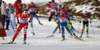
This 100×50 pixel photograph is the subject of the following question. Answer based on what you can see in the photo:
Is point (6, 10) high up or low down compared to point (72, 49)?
up

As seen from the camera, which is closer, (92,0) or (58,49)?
(58,49)

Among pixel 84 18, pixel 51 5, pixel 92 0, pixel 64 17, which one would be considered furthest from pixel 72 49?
pixel 92 0

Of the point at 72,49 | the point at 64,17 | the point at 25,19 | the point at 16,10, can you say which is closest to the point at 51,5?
the point at 16,10

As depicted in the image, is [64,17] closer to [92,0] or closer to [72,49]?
[72,49]

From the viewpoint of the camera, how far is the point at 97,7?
30.6 m

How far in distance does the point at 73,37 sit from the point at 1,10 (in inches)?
188

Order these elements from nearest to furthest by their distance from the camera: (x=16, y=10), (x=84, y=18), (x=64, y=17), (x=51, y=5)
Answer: (x=64, y=17) < (x=84, y=18) < (x=16, y=10) < (x=51, y=5)

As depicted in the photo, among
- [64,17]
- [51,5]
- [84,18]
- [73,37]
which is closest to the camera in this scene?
[64,17]

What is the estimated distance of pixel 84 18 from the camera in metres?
10.9

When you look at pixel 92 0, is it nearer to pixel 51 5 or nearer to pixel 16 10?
pixel 51 5

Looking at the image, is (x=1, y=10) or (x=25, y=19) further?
(x=1, y=10)

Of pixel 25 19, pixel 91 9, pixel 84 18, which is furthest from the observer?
pixel 91 9

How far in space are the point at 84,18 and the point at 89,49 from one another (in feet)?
14.9

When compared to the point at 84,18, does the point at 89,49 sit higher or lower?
lower
